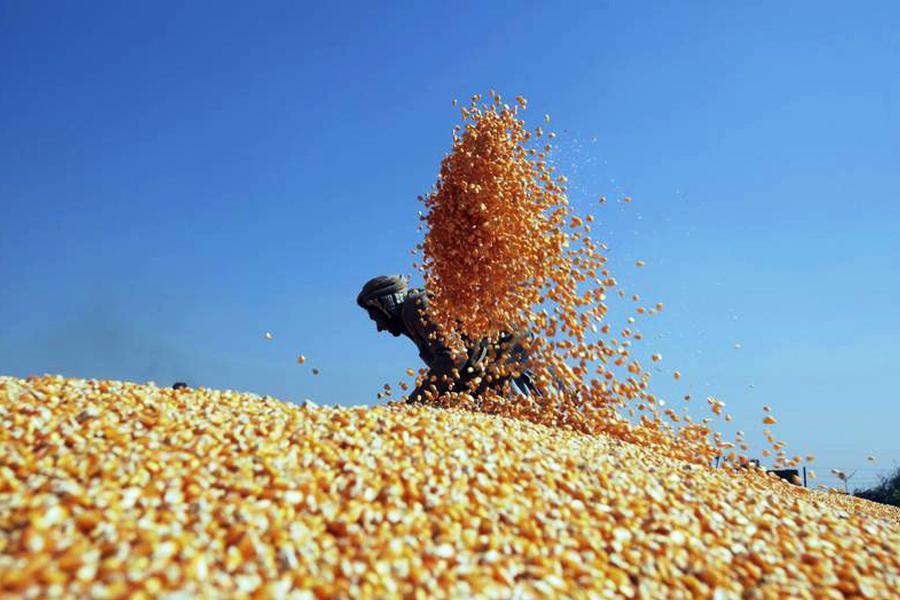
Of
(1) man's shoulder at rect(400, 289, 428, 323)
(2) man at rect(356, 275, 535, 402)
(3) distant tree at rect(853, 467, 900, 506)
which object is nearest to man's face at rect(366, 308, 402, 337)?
(2) man at rect(356, 275, 535, 402)

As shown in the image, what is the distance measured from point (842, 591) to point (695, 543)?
50 centimetres

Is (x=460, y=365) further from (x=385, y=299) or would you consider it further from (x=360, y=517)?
(x=360, y=517)

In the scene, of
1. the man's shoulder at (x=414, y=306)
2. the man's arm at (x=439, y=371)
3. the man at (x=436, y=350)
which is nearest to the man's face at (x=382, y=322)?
the man at (x=436, y=350)

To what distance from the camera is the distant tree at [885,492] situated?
347 inches

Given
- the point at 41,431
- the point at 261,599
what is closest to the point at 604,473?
the point at 261,599

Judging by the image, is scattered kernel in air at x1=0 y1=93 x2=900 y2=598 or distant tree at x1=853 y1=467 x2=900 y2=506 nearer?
Result: scattered kernel in air at x1=0 y1=93 x2=900 y2=598

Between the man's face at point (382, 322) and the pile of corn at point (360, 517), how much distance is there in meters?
3.83

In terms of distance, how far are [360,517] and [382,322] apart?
505 cm

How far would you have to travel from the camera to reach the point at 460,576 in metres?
1.95

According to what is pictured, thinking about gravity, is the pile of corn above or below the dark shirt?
below

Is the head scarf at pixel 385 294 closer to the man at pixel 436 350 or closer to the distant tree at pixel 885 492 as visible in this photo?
the man at pixel 436 350

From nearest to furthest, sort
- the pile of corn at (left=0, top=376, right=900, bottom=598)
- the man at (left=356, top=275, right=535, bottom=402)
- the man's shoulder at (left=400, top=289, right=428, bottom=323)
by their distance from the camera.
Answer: the pile of corn at (left=0, top=376, right=900, bottom=598) < the man at (left=356, top=275, right=535, bottom=402) < the man's shoulder at (left=400, top=289, right=428, bottom=323)

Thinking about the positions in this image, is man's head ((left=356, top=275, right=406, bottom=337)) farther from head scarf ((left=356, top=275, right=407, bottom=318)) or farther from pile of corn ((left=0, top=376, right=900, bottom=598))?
pile of corn ((left=0, top=376, right=900, bottom=598))

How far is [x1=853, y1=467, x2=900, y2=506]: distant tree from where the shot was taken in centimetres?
882
